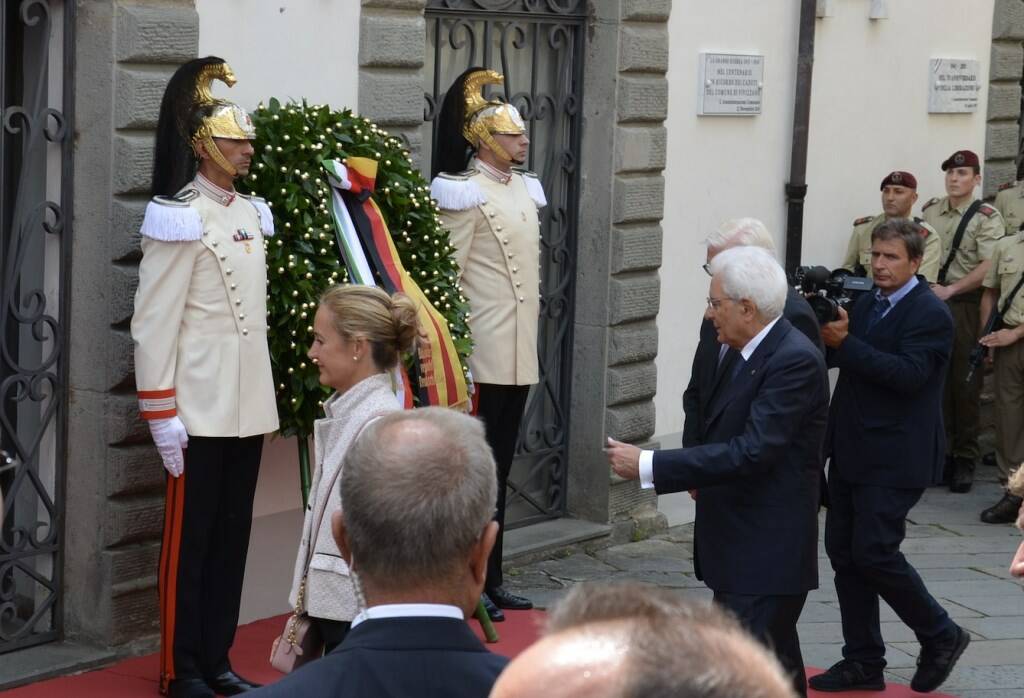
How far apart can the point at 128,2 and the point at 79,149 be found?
21.4 inches

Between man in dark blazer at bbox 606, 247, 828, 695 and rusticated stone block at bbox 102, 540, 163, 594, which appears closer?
man in dark blazer at bbox 606, 247, 828, 695

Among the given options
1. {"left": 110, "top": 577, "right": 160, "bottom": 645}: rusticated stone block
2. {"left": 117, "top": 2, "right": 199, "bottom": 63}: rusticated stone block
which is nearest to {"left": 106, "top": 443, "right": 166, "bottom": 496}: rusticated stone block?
{"left": 110, "top": 577, "right": 160, "bottom": 645}: rusticated stone block

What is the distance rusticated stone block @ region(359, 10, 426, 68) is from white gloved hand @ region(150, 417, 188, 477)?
6.83 feet

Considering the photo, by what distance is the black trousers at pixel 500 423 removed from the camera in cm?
744

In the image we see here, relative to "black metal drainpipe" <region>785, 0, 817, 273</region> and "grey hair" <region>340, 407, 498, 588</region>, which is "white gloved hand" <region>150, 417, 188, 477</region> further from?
"black metal drainpipe" <region>785, 0, 817, 273</region>

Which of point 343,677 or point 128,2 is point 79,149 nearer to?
point 128,2

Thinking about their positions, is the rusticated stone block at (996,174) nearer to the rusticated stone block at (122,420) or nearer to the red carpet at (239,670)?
the red carpet at (239,670)

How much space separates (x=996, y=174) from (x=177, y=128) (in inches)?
301

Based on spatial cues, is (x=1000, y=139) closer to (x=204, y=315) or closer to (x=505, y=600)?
(x=505, y=600)

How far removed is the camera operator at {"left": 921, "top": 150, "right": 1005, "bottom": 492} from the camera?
10625mm

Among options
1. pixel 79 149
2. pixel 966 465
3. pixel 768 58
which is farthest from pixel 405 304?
pixel 966 465

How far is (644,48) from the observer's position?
873 centimetres

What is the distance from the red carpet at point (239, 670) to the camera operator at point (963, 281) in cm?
425

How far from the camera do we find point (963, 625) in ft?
25.3
